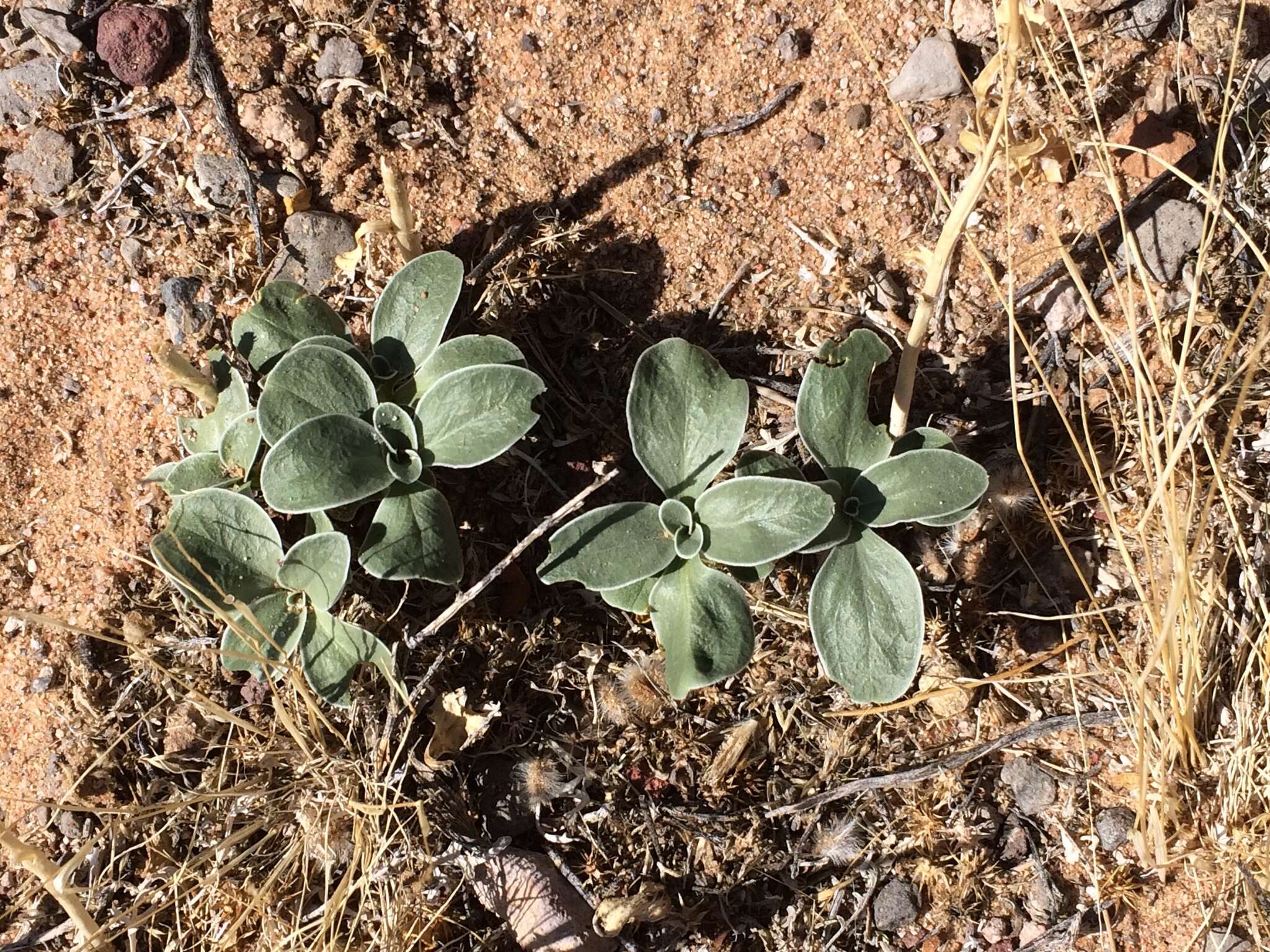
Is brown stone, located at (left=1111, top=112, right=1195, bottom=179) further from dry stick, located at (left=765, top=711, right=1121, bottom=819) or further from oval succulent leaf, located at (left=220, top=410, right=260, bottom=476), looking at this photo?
oval succulent leaf, located at (left=220, top=410, right=260, bottom=476)

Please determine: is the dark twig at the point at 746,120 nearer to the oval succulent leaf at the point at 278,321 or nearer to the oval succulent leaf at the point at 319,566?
the oval succulent leaf at the point at 278,321

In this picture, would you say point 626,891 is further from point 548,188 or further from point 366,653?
point 548,188

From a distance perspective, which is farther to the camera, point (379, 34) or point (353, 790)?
point (379, 34)

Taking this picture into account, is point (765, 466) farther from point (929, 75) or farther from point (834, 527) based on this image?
point (929, 75)

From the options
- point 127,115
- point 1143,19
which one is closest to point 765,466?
point 1143,19

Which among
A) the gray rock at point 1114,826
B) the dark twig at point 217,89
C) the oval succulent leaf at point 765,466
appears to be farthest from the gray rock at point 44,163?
the gray rock at point 1114,826

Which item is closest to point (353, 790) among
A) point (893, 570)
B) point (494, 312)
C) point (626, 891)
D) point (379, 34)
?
point (626, 891)

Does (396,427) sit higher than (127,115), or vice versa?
(127,115)
